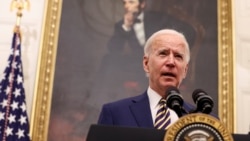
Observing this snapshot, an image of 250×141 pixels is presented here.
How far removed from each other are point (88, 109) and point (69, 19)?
1.27 metres

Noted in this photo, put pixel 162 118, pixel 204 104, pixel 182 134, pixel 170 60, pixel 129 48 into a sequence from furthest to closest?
pixel 129 48, pixel 170 60, pixel 162 118, pixel 204 104, pixel 182 134

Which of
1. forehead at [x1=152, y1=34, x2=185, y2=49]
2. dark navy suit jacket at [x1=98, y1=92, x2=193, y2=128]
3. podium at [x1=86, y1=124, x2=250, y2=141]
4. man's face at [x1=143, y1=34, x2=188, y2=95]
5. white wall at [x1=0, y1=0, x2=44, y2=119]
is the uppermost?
white wall at [x1=0, y1=0, x2=44, y2=119]

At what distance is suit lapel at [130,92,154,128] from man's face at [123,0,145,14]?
10.9ft

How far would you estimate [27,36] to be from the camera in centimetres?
569

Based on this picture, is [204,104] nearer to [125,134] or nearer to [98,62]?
[125,134]

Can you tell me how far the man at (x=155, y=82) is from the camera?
254 centimetres

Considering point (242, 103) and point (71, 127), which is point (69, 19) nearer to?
point (71, 127)

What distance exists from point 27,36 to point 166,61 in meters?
3.38

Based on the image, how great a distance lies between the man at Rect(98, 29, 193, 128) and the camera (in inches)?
100

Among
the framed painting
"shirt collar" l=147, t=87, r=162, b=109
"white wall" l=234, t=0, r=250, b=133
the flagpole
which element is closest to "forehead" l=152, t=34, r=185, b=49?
"shirt collar" l=147, t=87, r=162, b=109

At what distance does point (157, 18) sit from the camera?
5.92m

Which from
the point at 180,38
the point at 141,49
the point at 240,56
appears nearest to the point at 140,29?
the point at 141,49

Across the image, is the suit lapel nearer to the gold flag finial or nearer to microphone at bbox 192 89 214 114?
microphone at bbox 192 89 214 114

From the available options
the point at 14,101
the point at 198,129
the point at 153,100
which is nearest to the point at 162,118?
the point at 153,100
